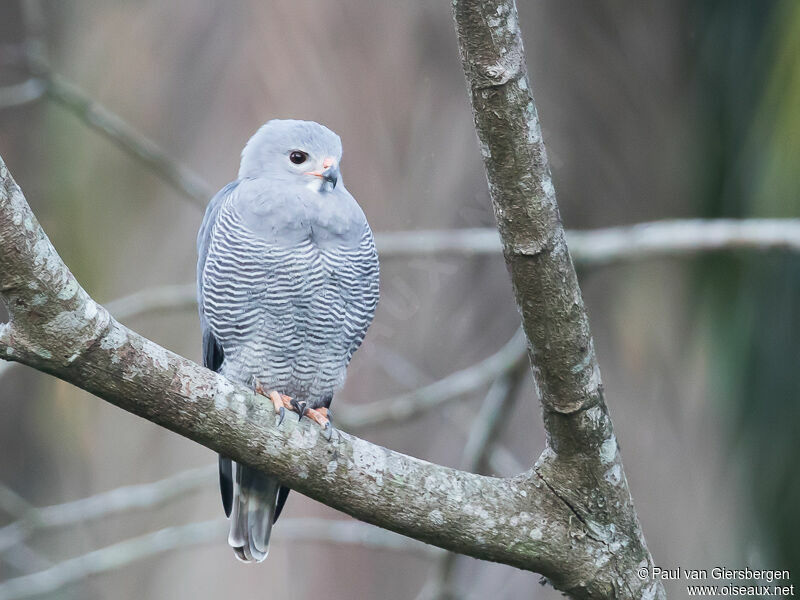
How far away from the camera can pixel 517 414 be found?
5145 millimetres

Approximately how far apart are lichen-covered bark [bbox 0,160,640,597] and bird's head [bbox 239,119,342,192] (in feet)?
3.57

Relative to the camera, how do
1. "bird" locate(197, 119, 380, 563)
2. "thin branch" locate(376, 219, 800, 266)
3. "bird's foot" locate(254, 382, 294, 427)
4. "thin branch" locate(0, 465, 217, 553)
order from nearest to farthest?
"bird's foot" locate(254, 382, 294, 427) < "bird" locate(197, 119, 380, 563) < "thin branch" locate(376, 219, 800, 266) < "thin branch" locate(0, 465, 217, 553)

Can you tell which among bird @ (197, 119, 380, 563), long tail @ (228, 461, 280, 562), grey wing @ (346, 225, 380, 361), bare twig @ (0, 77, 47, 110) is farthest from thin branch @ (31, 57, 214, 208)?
long tail @ (228, 461, 280, 562)

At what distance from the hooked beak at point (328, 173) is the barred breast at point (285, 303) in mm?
203

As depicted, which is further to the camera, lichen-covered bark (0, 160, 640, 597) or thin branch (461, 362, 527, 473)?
thin branch (461, 362, 527, 473)

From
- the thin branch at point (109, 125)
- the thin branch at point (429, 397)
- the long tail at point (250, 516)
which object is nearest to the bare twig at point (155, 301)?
the thin branch at point (109, 125)

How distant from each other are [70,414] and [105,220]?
4.92ft

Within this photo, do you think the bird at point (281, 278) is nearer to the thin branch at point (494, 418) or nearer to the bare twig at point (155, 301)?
the thin branch at point (494, 418)

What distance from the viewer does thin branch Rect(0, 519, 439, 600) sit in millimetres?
4574

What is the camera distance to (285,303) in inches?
124

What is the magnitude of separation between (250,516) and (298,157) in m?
1.29

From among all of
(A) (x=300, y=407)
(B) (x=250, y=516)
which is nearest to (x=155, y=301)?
(B) (x=250, y=516)

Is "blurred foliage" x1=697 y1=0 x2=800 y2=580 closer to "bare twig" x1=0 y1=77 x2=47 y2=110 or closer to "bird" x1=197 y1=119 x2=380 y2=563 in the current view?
"bird" x1=197 y1=119 x2=380 y2=563

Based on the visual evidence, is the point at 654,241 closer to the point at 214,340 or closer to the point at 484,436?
the point at 484,436
